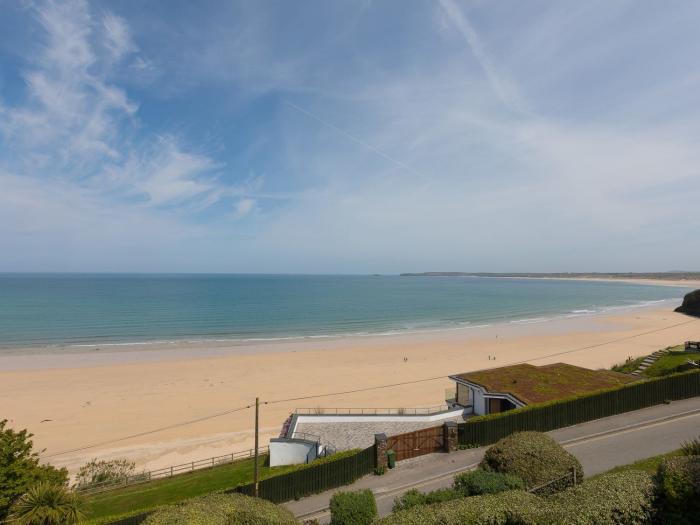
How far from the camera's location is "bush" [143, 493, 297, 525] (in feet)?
27.1

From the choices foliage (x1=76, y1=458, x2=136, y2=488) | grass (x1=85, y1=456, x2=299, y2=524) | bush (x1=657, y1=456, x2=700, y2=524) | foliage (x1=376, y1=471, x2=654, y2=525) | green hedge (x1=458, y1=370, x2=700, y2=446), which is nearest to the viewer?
bush (x1=657, y1=456, x2=700, y2=524)

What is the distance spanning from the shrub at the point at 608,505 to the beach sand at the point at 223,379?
71.0 ft

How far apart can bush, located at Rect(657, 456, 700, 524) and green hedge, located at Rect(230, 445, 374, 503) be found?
11.3 meters

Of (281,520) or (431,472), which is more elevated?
(281,520)

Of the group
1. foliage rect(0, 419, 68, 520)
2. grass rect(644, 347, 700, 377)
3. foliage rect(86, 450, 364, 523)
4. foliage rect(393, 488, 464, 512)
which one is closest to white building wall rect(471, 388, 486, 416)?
foliage rect(86, 450, 364, 523)

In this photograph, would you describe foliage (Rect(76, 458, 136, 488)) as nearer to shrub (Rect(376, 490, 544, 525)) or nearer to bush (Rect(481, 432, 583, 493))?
shrub (Rect(376, 490, 544, 525))

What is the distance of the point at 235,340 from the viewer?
203ft

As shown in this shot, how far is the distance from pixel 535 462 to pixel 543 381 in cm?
1339

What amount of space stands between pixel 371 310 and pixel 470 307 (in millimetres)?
28388

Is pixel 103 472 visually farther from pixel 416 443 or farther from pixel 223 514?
pixel 223 514

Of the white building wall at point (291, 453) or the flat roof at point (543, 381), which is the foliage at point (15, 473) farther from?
the flat roof at point (543, 381)

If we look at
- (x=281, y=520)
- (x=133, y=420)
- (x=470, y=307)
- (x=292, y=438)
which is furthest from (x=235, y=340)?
Answer: (x=470, y=307)

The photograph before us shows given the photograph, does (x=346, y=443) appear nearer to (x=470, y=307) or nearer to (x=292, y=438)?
(x=292, y=438)

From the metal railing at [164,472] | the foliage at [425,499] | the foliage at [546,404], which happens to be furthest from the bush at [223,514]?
the metal railing at [164,472]
